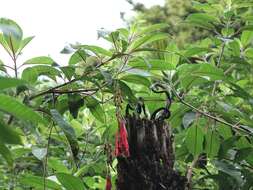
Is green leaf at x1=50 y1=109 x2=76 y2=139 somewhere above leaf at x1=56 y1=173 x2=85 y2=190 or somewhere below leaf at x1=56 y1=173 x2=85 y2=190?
above

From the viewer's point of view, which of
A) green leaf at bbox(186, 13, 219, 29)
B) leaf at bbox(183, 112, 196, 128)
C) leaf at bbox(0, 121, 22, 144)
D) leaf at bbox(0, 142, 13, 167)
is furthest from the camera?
green leaf at bbox(186, 13, 219, 29)

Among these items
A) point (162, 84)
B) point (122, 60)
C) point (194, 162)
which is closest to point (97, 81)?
point (122, 60)

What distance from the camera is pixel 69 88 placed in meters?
1.37

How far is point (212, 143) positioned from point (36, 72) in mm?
692

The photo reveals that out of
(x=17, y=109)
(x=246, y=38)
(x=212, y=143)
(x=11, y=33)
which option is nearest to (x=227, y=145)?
(x=212, y=143)

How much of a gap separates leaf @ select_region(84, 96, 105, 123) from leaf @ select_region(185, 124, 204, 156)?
298 millimetres

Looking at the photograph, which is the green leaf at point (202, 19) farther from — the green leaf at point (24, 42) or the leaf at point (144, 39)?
the green leaf at point (24, 42)

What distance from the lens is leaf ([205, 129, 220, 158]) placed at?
1662 millimetres

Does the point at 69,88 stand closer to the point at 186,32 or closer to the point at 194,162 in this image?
the point at 194,162

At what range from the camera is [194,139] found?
162 centimetres

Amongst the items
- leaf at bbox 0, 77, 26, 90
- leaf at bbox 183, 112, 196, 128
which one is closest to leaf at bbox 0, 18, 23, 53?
leaf at bbox 0, 77, 26, 90

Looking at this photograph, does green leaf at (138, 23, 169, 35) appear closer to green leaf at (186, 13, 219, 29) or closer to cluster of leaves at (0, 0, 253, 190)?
cluster of leaves at (0, 0, 253, 190)

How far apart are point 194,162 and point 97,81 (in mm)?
613

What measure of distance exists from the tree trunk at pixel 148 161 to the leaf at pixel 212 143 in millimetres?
490
